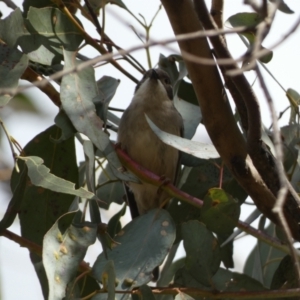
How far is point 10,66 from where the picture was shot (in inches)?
82.9

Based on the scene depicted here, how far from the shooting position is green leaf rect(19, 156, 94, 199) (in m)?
1.88

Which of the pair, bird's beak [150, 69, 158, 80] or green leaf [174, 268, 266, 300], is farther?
bird's beak [150, 69, 158, 80]

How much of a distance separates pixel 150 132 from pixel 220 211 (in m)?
1.21

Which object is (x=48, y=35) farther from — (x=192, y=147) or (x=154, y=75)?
(x=154, y=75)

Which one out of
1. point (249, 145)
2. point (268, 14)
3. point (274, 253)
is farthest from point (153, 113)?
point (268, 14)

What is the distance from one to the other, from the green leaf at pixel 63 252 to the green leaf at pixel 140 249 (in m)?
0.07

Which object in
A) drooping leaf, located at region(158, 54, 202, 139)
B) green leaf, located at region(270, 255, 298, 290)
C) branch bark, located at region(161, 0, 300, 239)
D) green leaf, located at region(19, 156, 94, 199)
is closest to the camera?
branch bark, located at region(161, 0, 300, 239)

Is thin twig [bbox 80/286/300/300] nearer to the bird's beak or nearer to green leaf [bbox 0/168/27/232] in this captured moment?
green leaf [bbox 0/168/27/232]

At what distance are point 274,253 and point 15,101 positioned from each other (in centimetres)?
134

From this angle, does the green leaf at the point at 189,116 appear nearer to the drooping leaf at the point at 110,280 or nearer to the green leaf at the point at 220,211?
the green leaf at the point at 220,211

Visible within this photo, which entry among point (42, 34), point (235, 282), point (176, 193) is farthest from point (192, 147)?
point (42, 34)

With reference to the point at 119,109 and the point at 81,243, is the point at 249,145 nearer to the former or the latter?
the point at 81,243

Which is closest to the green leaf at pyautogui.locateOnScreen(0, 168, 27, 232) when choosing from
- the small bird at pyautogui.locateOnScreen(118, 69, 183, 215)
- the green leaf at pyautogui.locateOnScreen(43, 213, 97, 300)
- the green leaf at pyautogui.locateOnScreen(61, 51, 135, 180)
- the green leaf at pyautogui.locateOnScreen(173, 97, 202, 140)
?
the green leaf at pyautogui.locateOnScreen(43, 213, 97, 300)

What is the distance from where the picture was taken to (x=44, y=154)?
8.04ft
